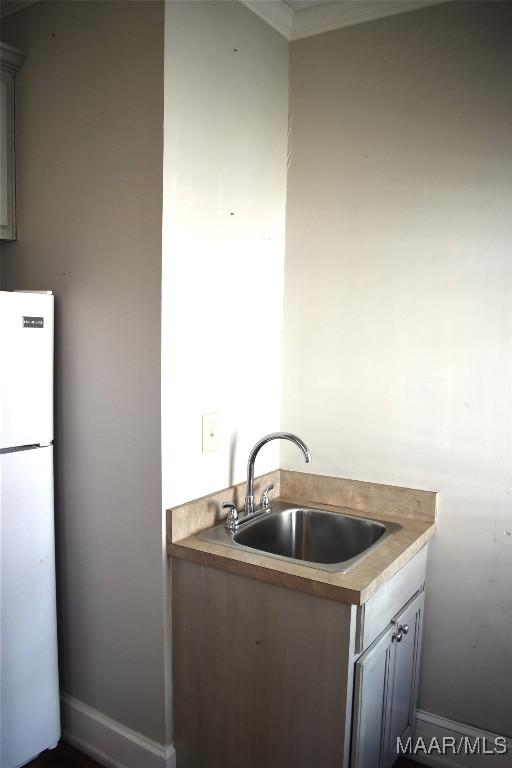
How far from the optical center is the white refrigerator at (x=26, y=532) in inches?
72.6

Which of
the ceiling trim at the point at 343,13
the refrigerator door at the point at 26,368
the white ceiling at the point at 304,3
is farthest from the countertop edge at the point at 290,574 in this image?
the white ceiling at the point at 304,3

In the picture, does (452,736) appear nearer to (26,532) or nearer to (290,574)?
(290,574)

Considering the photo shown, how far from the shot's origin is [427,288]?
6.71 feet

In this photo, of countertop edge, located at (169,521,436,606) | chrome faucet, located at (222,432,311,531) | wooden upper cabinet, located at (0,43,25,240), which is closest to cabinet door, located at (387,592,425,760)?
countertop edge, located at (169,521,436,606)

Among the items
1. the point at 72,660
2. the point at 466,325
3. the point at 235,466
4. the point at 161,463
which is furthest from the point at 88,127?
the point at 72,660

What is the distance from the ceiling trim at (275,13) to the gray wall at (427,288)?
8cm

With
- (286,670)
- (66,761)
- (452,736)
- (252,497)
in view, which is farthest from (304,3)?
(66,761)

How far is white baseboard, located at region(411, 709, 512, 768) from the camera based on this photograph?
1.96 meters

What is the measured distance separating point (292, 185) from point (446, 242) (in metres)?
0.65

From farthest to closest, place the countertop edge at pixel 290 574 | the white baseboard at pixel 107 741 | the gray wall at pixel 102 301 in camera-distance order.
→ the white baseboard at pixel 107 741
the gray wall at pixel 102 301
the countertop edge at pixel 290 574

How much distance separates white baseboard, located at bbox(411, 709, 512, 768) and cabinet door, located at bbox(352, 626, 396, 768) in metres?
0.27

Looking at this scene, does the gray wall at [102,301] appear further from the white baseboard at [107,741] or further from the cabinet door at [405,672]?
the cabinet door at [405,672]

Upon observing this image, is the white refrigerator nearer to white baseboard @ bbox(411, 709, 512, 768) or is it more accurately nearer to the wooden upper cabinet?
the wooden upper cabinet

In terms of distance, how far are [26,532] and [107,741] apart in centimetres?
77
